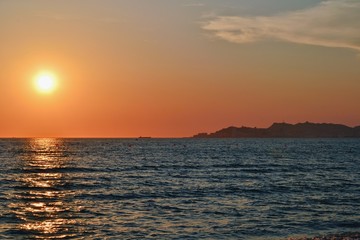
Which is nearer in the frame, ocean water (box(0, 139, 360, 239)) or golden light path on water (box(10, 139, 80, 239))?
ocean water (box(0, 139, 360, 239))

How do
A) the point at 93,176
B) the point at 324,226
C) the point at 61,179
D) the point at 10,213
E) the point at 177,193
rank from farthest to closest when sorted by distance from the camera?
1. the point at 93,176
2. the point at 61,179
3. the point at 177,193
4. the point at 10,213
5. the point at 324,226

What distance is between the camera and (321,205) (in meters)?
41.2

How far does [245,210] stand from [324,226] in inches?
287

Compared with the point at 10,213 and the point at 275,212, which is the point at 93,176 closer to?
the point at 10,213

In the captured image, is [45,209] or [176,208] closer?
[176,208]

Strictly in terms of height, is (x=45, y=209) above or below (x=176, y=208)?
above

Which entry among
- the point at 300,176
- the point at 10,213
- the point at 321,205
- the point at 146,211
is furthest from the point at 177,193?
the point at 300,176

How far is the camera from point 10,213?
36531mm

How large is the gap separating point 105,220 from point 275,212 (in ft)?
43.2

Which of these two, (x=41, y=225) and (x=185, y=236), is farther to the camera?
A: (x=41, y=225)

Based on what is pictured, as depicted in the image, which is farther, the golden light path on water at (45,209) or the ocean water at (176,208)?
the golden light path on water at (45,209)

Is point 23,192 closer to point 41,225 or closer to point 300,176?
point 41,225

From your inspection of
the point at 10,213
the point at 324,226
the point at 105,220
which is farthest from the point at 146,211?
the point at 324,226

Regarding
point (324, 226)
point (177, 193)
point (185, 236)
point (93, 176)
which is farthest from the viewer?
point (93, 176)
